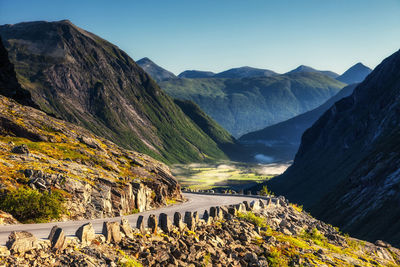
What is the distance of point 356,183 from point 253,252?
231ft

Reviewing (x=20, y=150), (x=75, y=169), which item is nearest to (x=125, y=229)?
(x=75, y=169)

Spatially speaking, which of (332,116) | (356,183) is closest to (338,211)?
(356,183)

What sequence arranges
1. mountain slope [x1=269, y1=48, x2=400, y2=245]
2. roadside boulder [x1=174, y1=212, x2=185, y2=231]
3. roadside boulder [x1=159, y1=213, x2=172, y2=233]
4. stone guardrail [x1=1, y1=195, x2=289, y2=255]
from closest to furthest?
stone guardrail [x1=1, y1=195, x2=289, y2=255], roadside boulder [x1=159, y1=213, x2=172, y2=233], roadside boulder [x1=174, y1=212, x2=185, y2=231], mountain slope [x1=269, y1=48, x2=400, y2=245]

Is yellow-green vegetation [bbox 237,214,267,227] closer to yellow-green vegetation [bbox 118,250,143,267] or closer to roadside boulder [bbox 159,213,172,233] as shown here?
roadside boulder [bbox 159,213,172,233]

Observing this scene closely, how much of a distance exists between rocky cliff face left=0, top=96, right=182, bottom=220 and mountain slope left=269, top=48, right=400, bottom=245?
35.2m

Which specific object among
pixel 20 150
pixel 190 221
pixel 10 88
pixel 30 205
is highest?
pixel 10 88

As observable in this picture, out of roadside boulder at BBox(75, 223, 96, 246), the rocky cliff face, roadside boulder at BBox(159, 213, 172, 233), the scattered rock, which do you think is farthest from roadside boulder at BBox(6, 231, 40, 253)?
the scattered rock

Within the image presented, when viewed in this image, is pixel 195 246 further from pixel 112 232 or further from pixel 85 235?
pixel 85 235

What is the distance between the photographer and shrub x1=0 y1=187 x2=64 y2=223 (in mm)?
25422

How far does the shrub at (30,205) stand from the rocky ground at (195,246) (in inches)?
308

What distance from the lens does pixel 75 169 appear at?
1459 inches

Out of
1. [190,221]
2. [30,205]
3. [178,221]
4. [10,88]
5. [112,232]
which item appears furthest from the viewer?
[10,88]

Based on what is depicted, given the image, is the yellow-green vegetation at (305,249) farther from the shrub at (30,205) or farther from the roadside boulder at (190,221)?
the shrub at (30,205)

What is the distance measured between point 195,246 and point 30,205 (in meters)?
12.2
